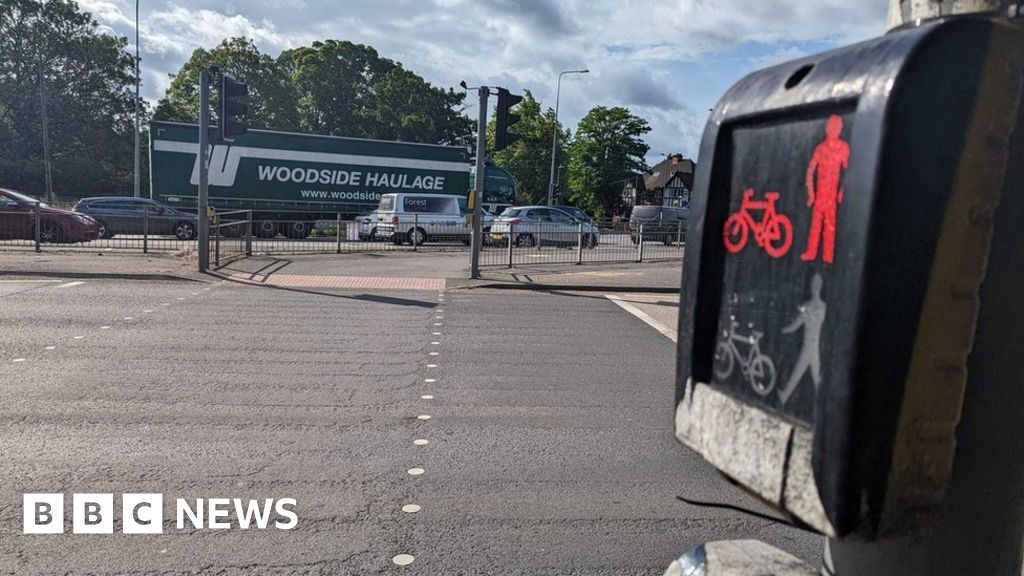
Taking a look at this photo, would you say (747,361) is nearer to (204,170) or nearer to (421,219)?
(204,170)

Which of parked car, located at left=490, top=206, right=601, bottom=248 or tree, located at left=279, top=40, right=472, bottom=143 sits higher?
tree, located at left=279, top=40, right=472, bottom=143

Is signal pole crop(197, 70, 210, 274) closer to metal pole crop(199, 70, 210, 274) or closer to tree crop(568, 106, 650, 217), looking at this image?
metal pole crop(199, 70, 210, 274)

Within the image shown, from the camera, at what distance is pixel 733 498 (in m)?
4.53

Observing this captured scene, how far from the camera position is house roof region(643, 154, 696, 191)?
88125mm

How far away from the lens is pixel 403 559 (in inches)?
141

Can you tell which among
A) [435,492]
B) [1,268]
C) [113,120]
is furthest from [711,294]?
[113,120]

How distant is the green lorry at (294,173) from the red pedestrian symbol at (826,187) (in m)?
28.9

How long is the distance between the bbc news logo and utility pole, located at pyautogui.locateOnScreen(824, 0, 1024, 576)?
3202mm

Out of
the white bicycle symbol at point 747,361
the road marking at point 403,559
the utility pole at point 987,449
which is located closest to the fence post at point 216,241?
the road marking at point 403,559

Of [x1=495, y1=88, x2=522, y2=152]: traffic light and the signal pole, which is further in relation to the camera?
[x1=495, y1=88, x2=522, y2=152]: traffic light

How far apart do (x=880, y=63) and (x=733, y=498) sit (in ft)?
12.4

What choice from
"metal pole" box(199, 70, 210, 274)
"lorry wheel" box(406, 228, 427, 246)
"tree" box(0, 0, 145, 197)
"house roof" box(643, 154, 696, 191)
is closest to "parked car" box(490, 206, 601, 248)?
"lorry wheel" box(406, 228, 427, 246)

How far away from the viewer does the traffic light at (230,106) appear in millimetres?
15102

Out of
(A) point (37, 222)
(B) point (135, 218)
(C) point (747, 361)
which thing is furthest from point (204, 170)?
(C) point (747, 361)
